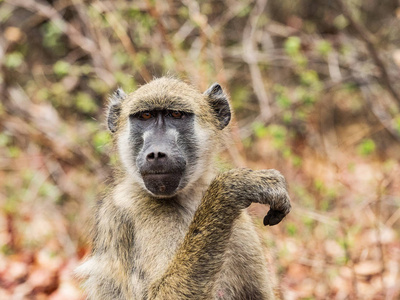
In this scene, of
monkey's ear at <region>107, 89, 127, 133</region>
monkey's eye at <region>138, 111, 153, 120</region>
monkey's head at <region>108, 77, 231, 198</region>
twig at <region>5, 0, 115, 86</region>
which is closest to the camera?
monkey's head at <region>108, 77, 231, 198</region>

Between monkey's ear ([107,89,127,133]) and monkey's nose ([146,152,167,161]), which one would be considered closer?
monkey's nose ([146,152,167,161])

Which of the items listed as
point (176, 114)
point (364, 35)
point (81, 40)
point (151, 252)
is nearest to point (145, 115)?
point (176, 114)

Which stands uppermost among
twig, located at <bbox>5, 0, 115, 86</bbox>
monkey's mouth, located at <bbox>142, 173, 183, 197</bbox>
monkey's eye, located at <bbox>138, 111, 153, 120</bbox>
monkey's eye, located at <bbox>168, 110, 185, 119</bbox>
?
twig, located at <bbox>5, 0, 115, 86</bbox>

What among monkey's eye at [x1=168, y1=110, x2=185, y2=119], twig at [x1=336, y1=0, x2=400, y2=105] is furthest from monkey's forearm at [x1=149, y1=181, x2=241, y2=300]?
twig at [x1=336, y1=0, x2=400, y2=105]

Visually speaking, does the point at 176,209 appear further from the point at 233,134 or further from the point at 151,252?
the point at 233,134

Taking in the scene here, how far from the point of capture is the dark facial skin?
3.42m

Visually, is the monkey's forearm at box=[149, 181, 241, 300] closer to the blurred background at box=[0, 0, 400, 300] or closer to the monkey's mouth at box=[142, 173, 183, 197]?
the monkey's mouth at box=[142, 173, 183, 197]

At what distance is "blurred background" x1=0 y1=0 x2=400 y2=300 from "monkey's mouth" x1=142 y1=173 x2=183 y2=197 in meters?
1.03

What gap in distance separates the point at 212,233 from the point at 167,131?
2.70 feet

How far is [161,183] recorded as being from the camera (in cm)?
343

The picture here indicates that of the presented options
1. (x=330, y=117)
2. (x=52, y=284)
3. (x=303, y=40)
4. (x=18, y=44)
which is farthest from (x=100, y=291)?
(x=330, y=117)

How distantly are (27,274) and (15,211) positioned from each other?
126 cm

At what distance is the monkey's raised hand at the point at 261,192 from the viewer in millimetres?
3178

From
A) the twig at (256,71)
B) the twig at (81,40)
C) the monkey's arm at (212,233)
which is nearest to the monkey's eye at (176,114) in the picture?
the monkey's arm at (212,233)
